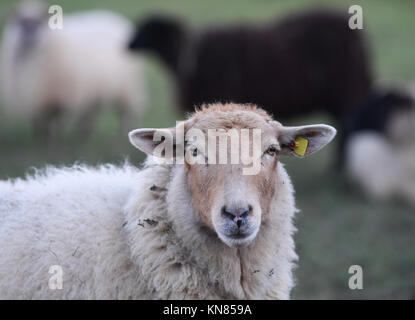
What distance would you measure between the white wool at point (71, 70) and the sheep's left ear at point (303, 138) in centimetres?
821

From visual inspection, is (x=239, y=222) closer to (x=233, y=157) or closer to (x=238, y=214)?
(x=238, y=214)

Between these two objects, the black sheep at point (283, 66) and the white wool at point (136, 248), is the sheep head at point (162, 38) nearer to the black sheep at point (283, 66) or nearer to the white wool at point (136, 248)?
the black sheep at point (283, 66)

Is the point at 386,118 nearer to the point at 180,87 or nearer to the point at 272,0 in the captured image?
the point at 180,87

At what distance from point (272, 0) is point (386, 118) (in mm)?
17763

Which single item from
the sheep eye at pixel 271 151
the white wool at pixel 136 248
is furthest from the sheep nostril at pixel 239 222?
the sheep eye at pixel 271 151

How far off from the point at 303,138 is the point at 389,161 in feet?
18.5

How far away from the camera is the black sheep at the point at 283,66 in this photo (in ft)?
32.3

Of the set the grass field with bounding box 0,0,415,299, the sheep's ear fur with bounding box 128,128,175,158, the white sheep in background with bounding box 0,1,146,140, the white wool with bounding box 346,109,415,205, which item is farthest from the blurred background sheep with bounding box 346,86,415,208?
the sheep's ear fur with bounding box 128,128,175,158

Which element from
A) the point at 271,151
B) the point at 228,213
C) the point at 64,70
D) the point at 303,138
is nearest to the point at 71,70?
the point at 64,70

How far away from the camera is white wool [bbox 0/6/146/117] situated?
11.5 meters

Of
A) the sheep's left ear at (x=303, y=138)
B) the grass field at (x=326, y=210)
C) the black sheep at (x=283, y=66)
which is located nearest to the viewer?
the sheep's left ear at (x=303, y=138)

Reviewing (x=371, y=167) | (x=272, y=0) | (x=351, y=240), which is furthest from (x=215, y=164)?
(x=272, y=0)

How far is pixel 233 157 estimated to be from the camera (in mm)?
3541

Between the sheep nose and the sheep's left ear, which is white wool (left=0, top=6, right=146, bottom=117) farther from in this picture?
the sheep nose
